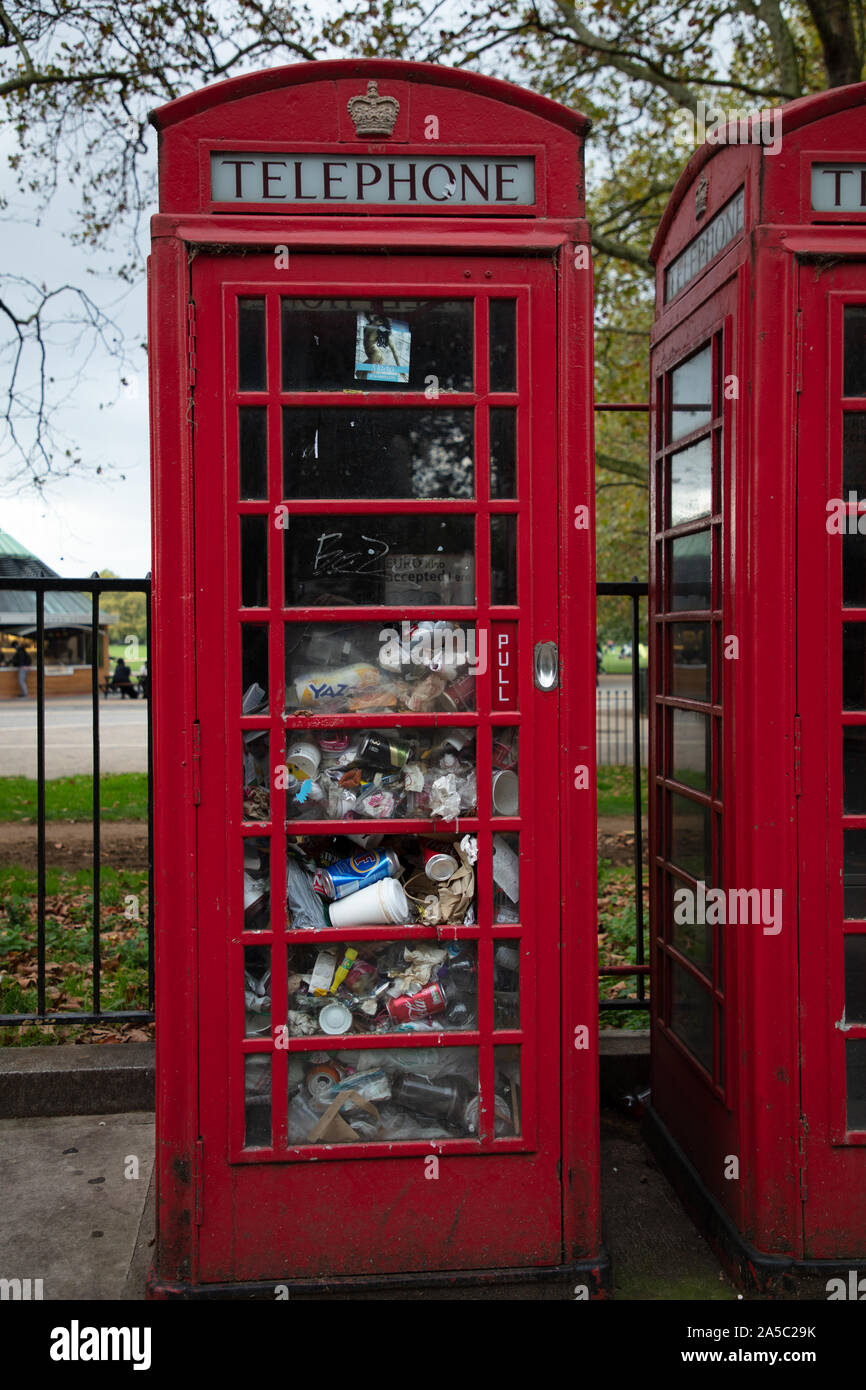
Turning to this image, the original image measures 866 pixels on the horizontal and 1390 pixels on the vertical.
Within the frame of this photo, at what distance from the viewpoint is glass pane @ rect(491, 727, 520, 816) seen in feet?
8.04

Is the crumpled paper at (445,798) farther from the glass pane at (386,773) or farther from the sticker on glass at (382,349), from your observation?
the sticker on glass at (382,349)

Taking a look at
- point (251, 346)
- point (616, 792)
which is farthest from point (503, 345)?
point (616, 792)

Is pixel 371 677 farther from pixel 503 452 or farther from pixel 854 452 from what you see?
pixel 854 452

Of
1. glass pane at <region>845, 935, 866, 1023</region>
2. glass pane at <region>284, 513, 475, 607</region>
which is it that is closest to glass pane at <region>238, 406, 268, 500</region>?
glass pane at <region>284, 513, 475, 607</region>

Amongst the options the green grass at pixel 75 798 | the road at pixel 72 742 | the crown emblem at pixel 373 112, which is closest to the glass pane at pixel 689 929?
the crown emblem at pixel 373 112

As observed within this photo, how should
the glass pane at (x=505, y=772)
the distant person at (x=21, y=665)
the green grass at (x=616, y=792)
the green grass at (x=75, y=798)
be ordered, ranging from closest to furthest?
the glass pane at (x=505, y=772) → the green grass at (x=75, y=798) → the green grass at (x=616, y=792) → the distant person at (x=21, y=665)

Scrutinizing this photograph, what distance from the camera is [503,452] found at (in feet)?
7.89

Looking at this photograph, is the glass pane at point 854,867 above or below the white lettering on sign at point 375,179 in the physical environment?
below

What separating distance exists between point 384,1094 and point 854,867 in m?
1.29

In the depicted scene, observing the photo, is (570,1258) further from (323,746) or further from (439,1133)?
(323,746)

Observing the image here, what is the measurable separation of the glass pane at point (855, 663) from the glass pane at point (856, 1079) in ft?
2.77

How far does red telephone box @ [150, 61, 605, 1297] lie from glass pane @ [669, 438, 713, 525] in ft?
1.83

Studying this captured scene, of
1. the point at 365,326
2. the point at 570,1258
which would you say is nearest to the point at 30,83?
the point at 365,326

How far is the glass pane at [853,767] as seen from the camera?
97.2 inches
